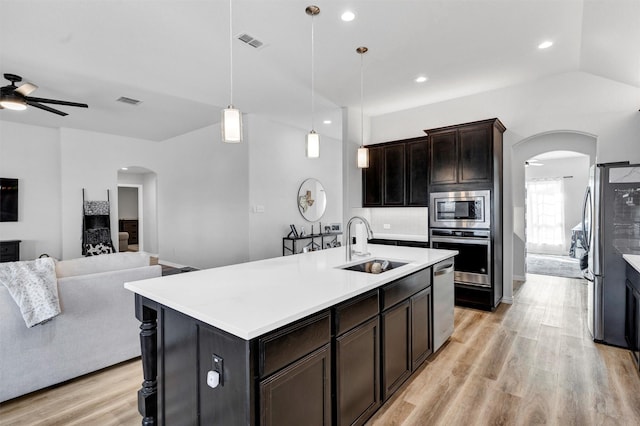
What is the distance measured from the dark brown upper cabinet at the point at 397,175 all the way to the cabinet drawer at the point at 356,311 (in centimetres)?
322

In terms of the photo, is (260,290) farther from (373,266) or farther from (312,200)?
(312,200)

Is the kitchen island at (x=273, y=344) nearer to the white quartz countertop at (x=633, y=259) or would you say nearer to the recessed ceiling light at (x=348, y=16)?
the white quartz countertop at (x=633, y=259)

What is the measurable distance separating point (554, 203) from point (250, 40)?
9085mm

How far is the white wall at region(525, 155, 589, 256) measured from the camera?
26.9 ft

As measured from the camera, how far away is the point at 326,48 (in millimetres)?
3375

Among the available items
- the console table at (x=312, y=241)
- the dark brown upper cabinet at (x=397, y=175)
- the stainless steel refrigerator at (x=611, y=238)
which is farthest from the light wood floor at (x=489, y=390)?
the console table at (x=312, y=241)

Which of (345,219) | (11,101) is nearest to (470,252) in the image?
(345,219)

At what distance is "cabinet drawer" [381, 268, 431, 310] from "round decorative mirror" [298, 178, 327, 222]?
175 inches

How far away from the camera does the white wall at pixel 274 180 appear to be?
5891mm

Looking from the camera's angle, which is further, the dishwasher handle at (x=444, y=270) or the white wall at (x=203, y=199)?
the white wall at (x=203, y=199)

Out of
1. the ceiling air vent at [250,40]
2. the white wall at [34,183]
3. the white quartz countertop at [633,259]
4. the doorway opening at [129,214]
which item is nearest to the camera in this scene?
the white quartz countertop at [633,259]

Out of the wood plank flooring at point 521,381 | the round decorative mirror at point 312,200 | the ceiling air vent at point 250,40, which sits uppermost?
the ceiling air vent at point 250,40

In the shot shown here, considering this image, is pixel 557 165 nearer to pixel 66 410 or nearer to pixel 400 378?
pixel 400 378

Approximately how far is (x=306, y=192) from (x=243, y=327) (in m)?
5.90
